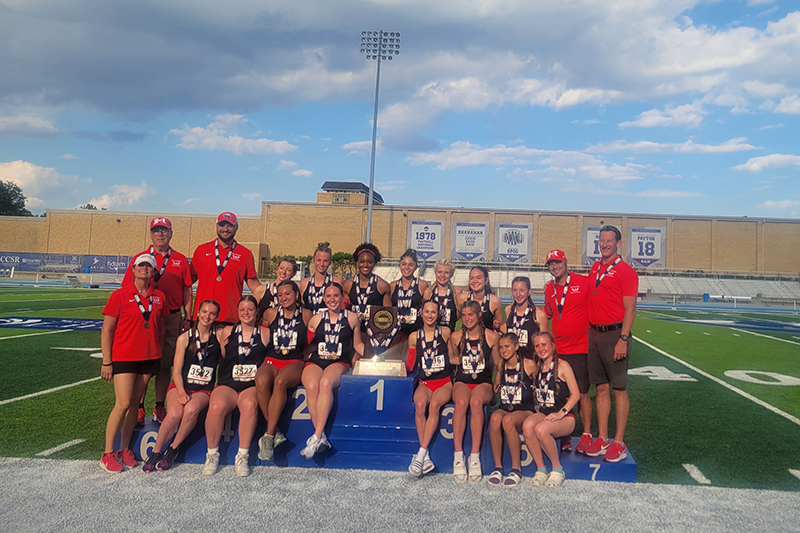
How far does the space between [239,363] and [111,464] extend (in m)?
1.12

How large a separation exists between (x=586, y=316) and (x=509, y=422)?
1217 mm

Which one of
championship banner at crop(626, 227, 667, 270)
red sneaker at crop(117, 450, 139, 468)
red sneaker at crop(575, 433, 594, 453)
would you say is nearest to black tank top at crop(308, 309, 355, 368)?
red sneaker at crop(117, 450, 139, 468)

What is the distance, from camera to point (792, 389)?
7.71 metres

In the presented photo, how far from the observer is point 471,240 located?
4881cm

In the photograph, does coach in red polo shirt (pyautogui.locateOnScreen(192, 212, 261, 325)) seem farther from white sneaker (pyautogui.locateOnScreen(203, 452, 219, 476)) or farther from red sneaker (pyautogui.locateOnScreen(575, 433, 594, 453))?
red sneaker (pyautogui.locateOnScreen(575, 433, 594, 453))

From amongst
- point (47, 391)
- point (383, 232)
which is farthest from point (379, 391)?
point (383, 232)

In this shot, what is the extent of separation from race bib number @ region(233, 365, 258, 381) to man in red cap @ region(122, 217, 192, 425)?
79cm

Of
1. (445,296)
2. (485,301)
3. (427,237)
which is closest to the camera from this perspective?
(485,301)

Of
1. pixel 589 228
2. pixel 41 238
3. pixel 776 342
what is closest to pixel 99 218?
pixel 41 238

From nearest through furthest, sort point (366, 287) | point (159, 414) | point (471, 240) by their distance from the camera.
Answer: point (159, 414)
point (366, 287)
point (471, 240)

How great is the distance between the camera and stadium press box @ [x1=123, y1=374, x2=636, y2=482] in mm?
4246

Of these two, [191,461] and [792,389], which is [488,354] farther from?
[792,389]

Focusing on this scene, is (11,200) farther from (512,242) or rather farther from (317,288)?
(317,288)

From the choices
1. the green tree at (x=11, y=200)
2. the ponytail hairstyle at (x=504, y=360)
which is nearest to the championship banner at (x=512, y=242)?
the ponytail hairstyle at (x=504, y=360)
